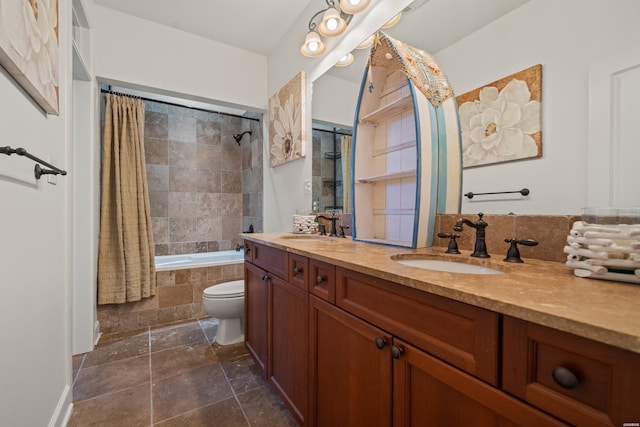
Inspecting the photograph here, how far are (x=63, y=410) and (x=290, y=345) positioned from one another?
113 centimetres

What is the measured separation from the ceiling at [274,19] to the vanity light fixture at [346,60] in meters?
0.03

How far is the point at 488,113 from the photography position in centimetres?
107

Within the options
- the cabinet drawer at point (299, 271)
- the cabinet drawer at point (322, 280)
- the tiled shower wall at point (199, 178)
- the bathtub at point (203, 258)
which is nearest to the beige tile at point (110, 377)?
the bathtub at point (203, 258)

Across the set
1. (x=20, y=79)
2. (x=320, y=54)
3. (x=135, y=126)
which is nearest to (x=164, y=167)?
(x=135, y=126)

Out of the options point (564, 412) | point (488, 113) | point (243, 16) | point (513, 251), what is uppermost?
point (243, 16)

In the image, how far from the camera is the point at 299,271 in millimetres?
1258

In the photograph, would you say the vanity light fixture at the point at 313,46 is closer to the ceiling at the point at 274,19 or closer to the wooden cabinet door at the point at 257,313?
the ceiling at the point at 274,19

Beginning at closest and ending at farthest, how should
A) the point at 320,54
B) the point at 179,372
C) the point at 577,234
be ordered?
the point at 577,234 → the point at 179,372 → the point at 320,54

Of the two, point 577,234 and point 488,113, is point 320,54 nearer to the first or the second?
point 488,113

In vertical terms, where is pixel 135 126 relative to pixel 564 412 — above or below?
above

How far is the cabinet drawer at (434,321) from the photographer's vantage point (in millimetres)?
538

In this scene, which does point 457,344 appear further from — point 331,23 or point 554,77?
point 331,23

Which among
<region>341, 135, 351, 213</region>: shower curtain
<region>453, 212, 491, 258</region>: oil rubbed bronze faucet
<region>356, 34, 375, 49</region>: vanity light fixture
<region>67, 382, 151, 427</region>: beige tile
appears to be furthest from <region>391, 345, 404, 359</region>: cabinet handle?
<region>356, 34, 375, 49</region>: vanity light fixture

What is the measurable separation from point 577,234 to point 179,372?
215 centimetres
